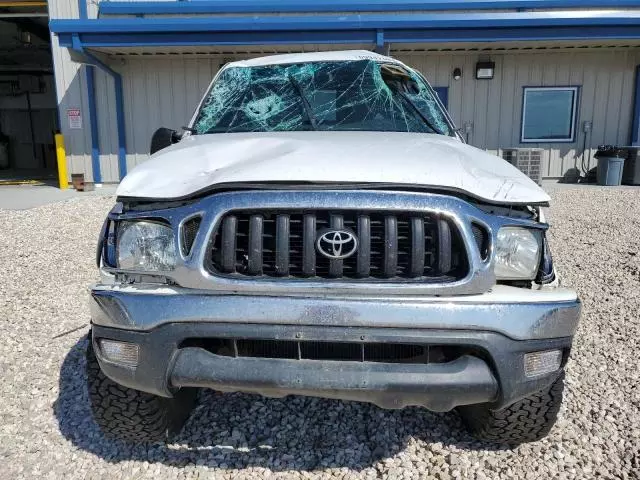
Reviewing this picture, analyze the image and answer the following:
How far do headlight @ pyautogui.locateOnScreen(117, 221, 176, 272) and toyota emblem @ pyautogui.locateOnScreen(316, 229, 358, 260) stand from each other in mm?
588

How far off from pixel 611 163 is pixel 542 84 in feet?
8.59

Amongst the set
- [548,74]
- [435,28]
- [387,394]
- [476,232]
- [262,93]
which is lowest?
[387,394]

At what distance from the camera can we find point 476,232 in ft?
6.59

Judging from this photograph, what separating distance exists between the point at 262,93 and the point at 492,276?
2.21 m

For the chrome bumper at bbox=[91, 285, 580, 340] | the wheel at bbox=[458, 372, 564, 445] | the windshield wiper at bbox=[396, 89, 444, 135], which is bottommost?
the wheel at bbox=[458, 372, 564, 445]

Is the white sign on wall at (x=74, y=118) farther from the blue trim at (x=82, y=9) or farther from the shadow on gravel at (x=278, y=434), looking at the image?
the shadow on gravel at (x=278, y=434)

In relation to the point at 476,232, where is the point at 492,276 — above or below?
below

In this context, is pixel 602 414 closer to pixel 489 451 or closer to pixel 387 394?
pixel 489 451

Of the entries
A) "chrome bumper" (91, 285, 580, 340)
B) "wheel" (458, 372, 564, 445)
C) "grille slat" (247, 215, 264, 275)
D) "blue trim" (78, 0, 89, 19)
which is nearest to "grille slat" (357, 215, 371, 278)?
"chrome bumper" (91, 285, 580, 340)

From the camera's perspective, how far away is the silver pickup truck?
191 centimetres

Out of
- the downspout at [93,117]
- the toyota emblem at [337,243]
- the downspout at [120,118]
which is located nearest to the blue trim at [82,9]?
the downspout at [93,117]

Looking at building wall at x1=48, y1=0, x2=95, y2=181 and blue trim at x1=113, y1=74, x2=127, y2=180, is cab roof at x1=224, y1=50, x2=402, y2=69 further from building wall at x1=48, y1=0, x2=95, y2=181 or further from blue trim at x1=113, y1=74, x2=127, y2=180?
building wall at x1=48, y1=0, x2=95, y2=181

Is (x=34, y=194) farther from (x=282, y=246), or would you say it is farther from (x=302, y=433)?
(x=282, y=246)

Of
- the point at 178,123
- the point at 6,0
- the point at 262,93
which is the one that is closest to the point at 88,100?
the point at 178,123
